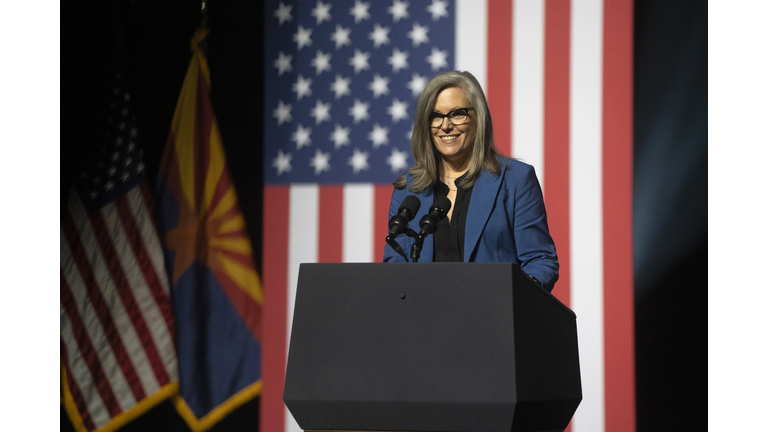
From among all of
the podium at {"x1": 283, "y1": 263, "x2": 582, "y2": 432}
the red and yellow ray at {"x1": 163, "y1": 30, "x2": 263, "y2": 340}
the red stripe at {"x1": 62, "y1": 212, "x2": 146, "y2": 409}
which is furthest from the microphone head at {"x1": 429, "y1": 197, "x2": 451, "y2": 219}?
the red stripe at {"x1": 62, "y1": 212, "x2": 146, "y2": 409}

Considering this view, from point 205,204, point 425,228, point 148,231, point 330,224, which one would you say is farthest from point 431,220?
point 148,231

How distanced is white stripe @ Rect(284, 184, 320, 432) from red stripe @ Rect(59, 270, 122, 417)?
36.5 inches

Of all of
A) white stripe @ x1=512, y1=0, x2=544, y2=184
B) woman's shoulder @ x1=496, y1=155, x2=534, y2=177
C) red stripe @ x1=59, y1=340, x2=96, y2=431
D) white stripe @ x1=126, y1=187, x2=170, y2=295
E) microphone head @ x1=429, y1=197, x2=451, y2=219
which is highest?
white stripe @ x1=512, y1=0, x2=544, y2=184

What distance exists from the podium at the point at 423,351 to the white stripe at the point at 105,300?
260 centimetres

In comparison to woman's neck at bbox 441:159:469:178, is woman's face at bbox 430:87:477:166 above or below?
above

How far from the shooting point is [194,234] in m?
3.57

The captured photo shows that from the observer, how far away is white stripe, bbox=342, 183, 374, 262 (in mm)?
3346

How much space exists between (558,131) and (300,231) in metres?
1.35

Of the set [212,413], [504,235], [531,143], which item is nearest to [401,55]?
[531,143]

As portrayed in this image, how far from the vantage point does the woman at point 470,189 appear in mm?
1812

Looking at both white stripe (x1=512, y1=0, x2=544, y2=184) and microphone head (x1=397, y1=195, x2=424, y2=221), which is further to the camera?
white stripe (x1=512, y1=0, x2=544, y2=184)

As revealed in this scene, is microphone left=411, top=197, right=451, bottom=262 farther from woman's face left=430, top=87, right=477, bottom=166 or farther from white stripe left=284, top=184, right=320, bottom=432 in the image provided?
white stripe left=284, top=184, right=320, bottom=432

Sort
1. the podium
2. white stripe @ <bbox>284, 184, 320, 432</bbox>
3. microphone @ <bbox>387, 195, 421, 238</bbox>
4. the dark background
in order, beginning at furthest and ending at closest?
white stripe @ <bbox>284, 184, 320, 432</bbox> < the dark background < microphone @ <bbox>387, 195, 421, 238</bbox> < the podium

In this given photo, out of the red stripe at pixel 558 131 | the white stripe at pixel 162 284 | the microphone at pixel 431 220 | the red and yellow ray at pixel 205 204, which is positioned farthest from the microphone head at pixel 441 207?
the white stripe at pixel 162 284
